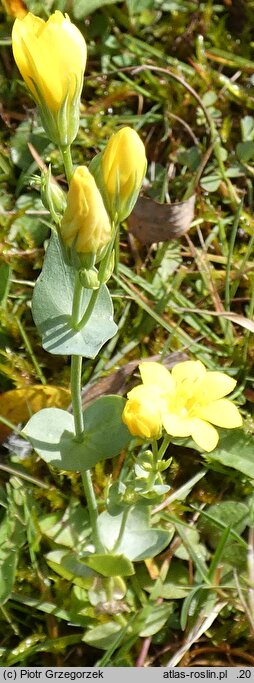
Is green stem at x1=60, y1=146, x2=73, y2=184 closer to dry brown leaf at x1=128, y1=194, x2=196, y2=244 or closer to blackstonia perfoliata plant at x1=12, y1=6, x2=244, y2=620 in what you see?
blackstonia perfoliata plant at x1=12, y1=6, x2=244, y2=620

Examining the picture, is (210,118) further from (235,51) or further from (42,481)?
(42,481)

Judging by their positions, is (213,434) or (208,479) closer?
(213,434)

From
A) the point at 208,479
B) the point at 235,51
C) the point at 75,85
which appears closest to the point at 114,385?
the point at 208,479

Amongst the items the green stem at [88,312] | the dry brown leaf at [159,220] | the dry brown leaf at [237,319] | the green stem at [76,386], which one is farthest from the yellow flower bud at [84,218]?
the dry brown leaf at [159,220]

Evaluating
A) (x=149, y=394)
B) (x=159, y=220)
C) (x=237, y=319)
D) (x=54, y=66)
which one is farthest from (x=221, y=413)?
(x=159, y=220)

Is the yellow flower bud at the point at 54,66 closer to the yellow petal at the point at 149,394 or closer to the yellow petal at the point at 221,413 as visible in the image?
the yellow petal at the point at 149,394

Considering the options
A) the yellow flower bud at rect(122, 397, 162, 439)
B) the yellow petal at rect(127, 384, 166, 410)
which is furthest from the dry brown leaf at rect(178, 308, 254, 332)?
the yellow flower bud at rect(122, 397, 162, 439)

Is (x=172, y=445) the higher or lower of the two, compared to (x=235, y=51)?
lower
